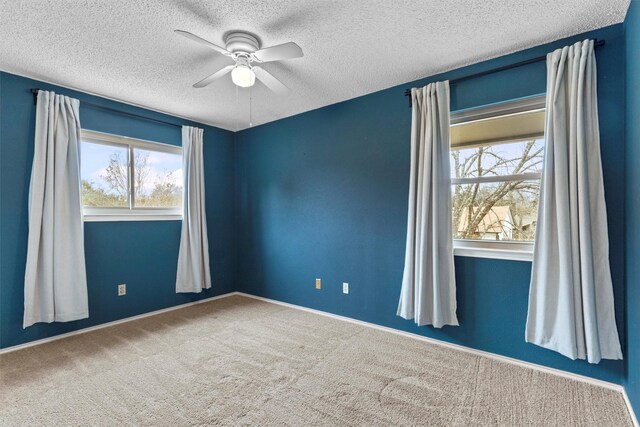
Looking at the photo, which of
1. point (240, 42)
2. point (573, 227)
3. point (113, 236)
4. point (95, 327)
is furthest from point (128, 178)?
point (573, 227)

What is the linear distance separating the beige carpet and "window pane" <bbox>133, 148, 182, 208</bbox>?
5.23 ft

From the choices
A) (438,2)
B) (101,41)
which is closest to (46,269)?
(101,41)

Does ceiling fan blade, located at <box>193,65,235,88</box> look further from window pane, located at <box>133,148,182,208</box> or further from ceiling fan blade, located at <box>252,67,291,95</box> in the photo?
window pane, located at <box>133,148,182,208</box>

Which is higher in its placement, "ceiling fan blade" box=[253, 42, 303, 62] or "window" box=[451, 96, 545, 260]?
"ceiling fan blade" box=[253, 42, 303, 62]

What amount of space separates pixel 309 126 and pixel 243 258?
2197 mm

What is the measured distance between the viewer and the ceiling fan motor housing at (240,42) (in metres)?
2.14

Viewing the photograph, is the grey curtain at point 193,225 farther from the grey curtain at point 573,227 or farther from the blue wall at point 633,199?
the blue wall at point 633,199

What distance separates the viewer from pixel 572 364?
221 cm

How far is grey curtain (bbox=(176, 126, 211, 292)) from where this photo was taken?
3920 millimetres

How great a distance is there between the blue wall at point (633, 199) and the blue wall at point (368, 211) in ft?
0.43

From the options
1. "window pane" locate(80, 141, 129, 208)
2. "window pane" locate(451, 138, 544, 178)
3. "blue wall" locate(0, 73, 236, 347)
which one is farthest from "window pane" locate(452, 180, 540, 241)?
"window pane" locate(80, 141, 129, 208)

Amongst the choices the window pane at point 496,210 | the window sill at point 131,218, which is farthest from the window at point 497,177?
the window sill at point 131,218

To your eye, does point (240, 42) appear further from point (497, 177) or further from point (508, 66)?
point (497, 177)

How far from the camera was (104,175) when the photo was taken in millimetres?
3393
